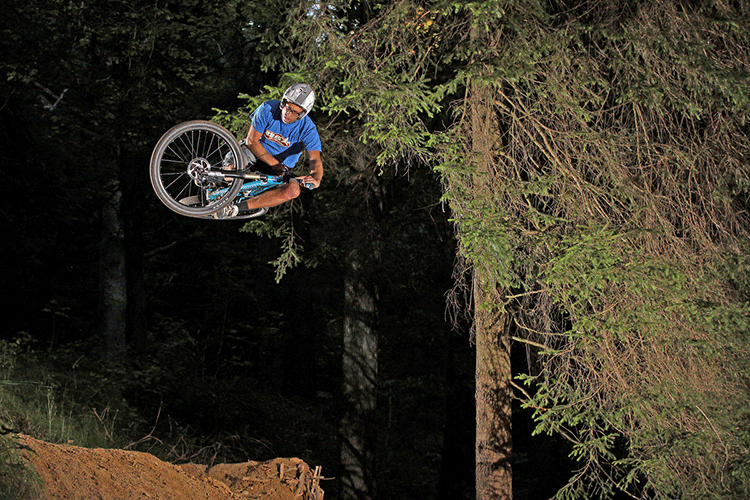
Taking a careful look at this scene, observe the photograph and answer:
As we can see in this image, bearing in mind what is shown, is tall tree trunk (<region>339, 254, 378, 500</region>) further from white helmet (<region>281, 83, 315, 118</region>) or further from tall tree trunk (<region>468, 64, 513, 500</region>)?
white helmet (<region>281, 83, 315, 118</region>)

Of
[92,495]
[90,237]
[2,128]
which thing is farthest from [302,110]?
[90,237]

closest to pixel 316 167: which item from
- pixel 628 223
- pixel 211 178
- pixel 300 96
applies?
pixel 300 96

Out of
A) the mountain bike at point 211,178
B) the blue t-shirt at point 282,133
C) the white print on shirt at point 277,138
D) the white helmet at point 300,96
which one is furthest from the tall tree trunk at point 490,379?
the white helmet at point 300,96

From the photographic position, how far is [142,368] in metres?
15.2

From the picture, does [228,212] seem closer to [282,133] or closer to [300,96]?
[282,133]

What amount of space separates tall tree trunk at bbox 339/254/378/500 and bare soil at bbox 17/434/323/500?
398 centimetres

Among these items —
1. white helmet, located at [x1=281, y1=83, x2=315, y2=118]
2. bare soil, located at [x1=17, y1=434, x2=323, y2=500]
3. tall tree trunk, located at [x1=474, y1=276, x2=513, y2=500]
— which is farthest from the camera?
tall tree trunk, located at [x1=474, y1=276, x2=513, y2=500]

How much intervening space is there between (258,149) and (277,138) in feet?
0.78

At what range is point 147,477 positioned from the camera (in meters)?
7.50

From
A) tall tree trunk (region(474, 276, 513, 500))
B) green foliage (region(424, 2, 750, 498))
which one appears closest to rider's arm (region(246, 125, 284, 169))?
green foliage (region(424, 2, 750, 498))

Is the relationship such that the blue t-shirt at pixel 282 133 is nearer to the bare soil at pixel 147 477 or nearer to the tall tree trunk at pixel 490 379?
the tall tree trunk at pixel 490 379

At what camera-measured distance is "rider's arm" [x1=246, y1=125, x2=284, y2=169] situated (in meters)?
6.70

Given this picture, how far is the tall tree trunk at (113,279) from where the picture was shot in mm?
15375

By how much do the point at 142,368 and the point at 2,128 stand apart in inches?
300
